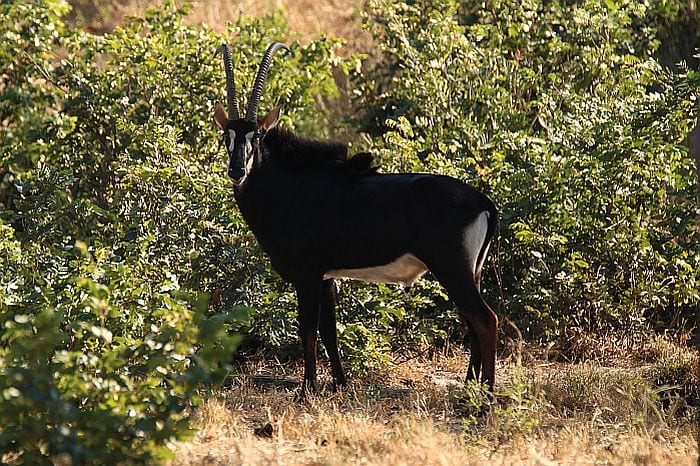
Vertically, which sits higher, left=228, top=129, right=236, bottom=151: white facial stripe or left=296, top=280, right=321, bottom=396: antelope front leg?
left=228, top=129, right=236, bottom=151: white facial stripe

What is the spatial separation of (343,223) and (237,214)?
Result: 1.51m

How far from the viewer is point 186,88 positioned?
10.8 meters

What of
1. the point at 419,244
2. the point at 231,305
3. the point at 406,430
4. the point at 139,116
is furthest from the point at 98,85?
the point at 406,430

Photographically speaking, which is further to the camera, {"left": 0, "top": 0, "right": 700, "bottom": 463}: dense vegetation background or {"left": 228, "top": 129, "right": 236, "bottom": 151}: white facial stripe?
{"left": 228, "top": 129, "right": 236, "bottom": 151}: white facial stripe

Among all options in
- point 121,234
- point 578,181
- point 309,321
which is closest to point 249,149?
point 309,321

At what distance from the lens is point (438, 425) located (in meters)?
6.56

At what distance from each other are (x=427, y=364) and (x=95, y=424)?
15.1ft

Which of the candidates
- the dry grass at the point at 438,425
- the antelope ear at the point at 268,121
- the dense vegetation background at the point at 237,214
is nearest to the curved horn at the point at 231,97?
the antelope ear at the point at 268,121

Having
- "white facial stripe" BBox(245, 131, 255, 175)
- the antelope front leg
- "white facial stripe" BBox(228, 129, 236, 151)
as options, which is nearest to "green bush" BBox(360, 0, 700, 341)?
"white facial stripe" BBox(245, 131, 255, 175)

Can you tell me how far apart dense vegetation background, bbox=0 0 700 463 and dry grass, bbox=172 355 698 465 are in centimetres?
39

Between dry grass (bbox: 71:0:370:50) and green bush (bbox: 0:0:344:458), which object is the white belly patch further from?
dry grass (bbox: 71:0:370:50)

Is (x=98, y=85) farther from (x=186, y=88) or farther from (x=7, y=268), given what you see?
(x=7, y=268)

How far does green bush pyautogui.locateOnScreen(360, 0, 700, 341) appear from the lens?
8492 mm

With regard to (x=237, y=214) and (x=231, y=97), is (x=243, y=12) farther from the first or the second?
(x=231, y=97)
